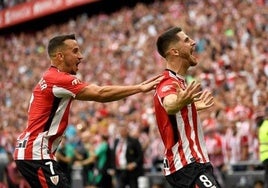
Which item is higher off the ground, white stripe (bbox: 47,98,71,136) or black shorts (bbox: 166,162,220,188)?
white stripe (bbox: 47,98,71,136)

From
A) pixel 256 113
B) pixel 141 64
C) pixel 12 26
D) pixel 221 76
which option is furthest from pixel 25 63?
pixel 256 113

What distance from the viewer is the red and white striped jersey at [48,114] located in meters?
8.12

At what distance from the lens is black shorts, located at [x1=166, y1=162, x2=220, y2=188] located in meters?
7.41

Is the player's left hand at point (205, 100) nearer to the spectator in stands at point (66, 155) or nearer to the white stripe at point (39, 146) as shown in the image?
the white stripe at point (39, 146)

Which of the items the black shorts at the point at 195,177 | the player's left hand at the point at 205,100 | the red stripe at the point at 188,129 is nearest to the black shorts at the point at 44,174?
the black shorts at the point at 195,177

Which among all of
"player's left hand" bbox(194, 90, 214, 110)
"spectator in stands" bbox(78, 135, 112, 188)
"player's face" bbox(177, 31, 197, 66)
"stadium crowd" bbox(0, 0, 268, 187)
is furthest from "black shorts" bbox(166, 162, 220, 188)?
"spectator in stands" bbox(78, 135, 112, 188)

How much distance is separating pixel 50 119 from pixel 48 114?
2.1 inches

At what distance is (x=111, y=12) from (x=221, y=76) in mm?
15310

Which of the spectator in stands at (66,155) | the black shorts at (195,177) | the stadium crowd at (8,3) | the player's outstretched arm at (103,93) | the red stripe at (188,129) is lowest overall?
the black shorts at (195,177)

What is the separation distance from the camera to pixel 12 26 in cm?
4050

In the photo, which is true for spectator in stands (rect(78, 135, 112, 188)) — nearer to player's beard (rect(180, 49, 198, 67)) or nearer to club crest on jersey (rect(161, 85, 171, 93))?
player's beard (rect(180, 49, 198, 67))

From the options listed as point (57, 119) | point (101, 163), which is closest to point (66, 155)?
point (101, 163)

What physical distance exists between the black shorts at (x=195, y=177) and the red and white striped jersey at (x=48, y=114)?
135 cm

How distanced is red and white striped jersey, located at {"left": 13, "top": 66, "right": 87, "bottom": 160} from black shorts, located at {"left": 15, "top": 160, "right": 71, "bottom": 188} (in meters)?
0.06
